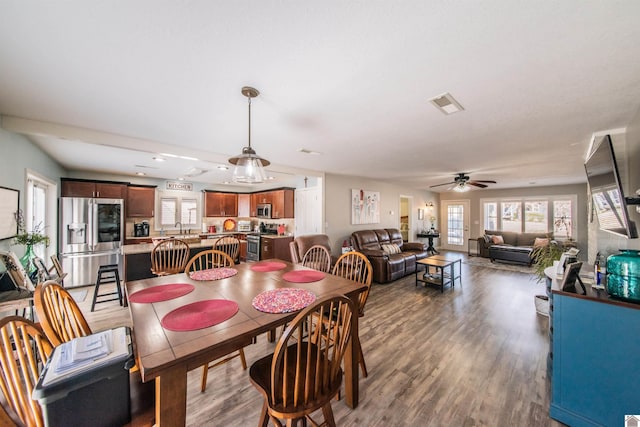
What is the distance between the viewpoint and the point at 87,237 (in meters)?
4.59

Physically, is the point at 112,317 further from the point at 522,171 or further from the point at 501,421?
the point at 522,171

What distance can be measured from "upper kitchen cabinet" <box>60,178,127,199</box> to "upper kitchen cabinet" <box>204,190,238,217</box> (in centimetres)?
208

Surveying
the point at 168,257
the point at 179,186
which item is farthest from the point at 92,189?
the point at 168,257

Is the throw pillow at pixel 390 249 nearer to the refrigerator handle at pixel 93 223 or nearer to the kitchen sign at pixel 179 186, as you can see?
the kitchen sign at pixel 179 186

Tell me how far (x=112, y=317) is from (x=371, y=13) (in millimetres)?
4516

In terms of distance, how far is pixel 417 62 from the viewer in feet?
4.91

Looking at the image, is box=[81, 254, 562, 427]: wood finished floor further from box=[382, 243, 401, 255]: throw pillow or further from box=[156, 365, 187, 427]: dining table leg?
box=[382, 243, 401, 255]: throw pillow

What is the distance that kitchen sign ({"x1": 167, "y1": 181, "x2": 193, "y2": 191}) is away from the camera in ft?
21.6

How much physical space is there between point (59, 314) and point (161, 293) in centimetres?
54

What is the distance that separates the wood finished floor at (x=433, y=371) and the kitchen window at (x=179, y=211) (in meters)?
3.10

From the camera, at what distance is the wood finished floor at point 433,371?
1.71 meters

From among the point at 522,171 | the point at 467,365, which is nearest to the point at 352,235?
the point at 467,365

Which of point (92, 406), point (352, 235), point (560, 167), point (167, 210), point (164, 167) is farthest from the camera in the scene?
point (167, 210)

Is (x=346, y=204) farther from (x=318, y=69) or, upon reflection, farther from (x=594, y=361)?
(x=594, y=361)
